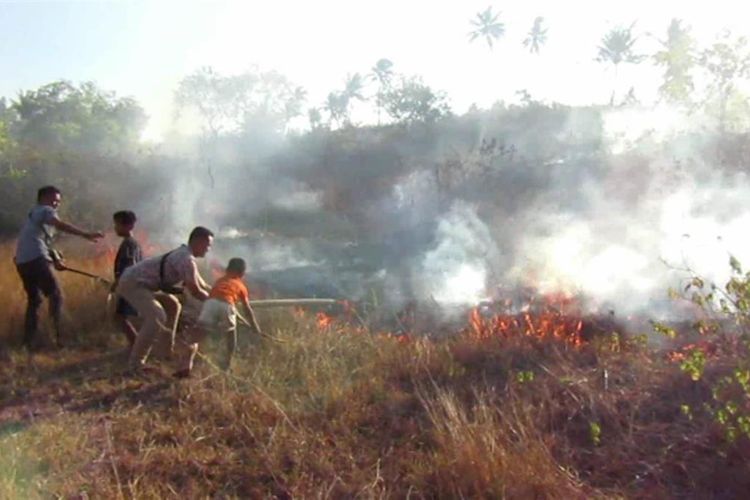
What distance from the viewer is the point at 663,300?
940 centimetres

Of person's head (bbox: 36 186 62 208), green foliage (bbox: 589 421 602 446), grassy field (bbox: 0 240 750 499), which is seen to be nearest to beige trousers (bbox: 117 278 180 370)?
grassy field (bbox: 0 240 750 499)

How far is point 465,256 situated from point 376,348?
27.8 ft

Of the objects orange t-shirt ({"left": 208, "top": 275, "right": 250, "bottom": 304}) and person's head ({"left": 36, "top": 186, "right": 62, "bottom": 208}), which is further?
person's head ({"left": 36, "top": 186, "right": 62, "bottom": 208})

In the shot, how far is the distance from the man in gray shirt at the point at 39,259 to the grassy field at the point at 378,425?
0.42 meters

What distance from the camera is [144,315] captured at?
6219mm

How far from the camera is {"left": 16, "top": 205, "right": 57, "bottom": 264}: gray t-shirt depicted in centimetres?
694

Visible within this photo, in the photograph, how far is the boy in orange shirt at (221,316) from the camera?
6223 millimetres

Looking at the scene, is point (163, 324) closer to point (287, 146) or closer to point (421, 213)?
point (421, 213)

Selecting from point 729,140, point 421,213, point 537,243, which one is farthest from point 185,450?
point 729,140

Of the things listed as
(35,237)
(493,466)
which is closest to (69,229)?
(35,237)

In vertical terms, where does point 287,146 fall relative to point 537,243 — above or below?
above

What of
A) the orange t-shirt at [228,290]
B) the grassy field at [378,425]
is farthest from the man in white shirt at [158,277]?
the grassy field at [378,425]

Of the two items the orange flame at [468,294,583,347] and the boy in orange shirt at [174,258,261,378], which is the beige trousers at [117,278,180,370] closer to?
the boy in orange shirt at [174,258,261,378]

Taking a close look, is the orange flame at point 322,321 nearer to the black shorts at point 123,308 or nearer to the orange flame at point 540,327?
the orange flame at point 540,327
